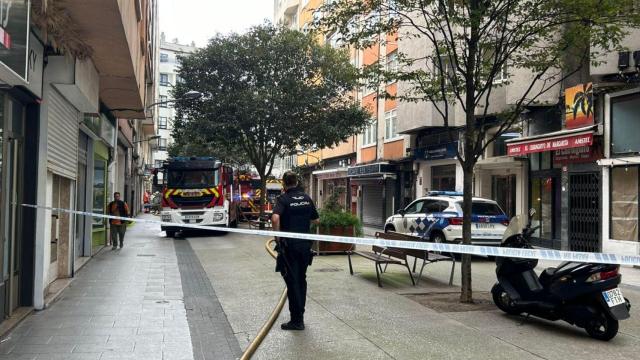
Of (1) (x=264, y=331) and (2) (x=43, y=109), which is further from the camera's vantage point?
(2) (x=43, y=109)

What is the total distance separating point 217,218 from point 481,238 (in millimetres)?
10559

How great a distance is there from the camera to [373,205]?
30766 mm

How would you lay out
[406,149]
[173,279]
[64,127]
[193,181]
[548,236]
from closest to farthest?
1. [64,127]
2. [173,279]
3. [548,236]
4. [193,181]
5. [406,149]

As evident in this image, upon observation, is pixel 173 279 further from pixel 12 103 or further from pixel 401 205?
pixel 401 205

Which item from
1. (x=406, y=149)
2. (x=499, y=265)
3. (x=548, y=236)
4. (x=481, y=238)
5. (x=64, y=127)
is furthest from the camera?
(x=406, y=149)

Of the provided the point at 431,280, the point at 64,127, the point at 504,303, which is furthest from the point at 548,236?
the point at 64,127

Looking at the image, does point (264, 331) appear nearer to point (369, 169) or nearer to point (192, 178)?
point (192, 178)

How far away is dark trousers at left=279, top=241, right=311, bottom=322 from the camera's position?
6.42 m

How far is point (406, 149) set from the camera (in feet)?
82.7

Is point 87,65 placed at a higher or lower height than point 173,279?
higher

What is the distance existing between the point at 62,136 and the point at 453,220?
31.3 ft

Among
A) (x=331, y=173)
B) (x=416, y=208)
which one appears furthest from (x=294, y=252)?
(x=331, y=173)

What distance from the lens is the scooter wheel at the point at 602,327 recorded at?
5.96 meters

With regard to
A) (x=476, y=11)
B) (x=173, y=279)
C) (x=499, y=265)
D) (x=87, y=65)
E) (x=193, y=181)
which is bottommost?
(x=173, y=279)
